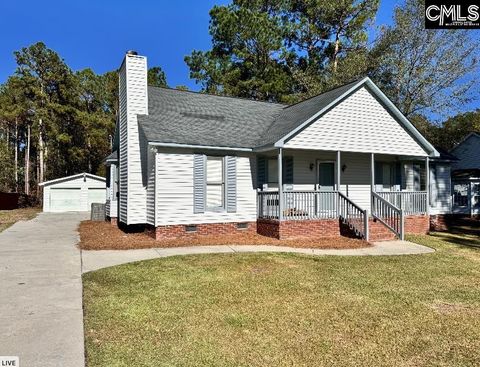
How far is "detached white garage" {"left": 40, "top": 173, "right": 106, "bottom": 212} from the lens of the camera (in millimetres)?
30141

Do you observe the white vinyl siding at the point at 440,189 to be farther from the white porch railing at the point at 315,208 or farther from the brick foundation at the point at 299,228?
the brick foundation at the point at 299,228

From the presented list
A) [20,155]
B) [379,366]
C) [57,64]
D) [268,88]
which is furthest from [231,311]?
[20,155]

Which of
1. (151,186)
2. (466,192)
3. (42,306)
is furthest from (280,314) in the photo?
(466,192)

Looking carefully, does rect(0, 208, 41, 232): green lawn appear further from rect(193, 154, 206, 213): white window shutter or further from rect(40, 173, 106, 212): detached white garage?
rect(193, 154, 206, 213): white window shutter

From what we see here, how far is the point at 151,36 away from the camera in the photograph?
35.6 metres

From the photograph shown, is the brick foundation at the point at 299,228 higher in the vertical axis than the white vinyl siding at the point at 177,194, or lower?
lower

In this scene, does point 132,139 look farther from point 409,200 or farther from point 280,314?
point 409,200

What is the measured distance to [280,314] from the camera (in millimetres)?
5469

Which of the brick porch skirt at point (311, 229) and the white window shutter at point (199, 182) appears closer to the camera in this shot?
the brick porch skirt at point (311, 229)

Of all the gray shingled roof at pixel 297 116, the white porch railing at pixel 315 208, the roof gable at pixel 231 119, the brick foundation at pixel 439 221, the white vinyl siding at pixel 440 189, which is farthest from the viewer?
the white vinyl siding at pixel 440 189

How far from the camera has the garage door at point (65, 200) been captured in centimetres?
3025

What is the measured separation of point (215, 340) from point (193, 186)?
8747mm

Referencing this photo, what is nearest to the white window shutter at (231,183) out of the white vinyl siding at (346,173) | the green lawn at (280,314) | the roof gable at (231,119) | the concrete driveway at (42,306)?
the roof gable at (231,119)

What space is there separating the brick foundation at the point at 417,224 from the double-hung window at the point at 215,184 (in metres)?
7.72
